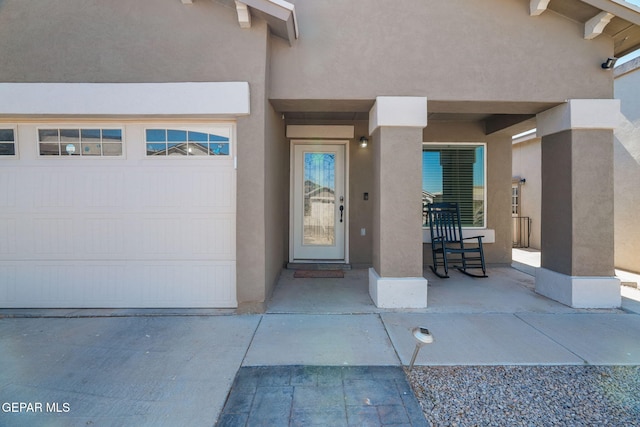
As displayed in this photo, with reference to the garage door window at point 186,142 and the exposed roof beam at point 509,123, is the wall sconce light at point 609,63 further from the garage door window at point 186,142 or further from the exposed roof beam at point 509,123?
the garage door window at point 186,142

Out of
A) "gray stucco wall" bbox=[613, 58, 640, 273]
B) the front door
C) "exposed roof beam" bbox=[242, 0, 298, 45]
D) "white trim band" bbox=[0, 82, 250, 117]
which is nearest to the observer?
"exposed roof beam" bbox=[242, 0, 298, 45]

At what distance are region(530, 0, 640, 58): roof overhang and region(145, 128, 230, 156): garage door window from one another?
167 inches

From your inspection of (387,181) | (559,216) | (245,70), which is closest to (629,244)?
(559,216)

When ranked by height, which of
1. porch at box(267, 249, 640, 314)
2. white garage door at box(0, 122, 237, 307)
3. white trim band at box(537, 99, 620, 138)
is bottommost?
porch at box(267, 249, 640, 314)

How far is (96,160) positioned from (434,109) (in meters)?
4.53

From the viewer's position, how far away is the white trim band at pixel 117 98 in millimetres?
3439

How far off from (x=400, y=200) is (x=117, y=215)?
11.8 ft

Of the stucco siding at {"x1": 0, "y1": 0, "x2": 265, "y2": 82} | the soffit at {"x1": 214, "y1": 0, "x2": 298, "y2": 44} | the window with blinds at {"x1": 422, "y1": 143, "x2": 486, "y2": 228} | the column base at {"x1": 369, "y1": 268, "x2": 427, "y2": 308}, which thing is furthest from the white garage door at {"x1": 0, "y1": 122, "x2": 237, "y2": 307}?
the window with blinds at {"x1": 422, "y1": 143, "x2": 486, "y2": 228}

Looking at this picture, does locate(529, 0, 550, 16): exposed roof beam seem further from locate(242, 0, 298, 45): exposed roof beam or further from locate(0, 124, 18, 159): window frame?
locate(0, 124, 18, 159): window frame

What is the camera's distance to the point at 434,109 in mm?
4051

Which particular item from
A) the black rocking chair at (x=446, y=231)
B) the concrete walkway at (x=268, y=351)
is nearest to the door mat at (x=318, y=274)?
the concrete walkway at (x=268, y=351)

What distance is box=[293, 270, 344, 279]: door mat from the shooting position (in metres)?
4.96

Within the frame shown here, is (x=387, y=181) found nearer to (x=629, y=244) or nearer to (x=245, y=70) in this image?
(x=245, y=70)

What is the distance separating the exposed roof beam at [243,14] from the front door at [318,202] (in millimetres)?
2442
